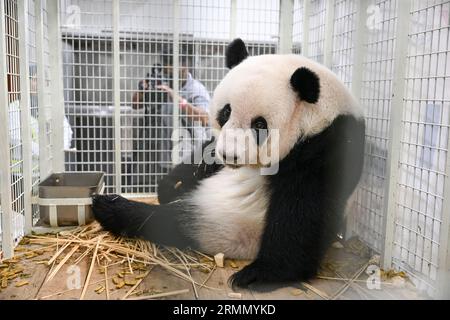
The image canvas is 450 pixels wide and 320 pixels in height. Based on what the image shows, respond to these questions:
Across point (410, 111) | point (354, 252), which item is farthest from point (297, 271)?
point (410, 111)

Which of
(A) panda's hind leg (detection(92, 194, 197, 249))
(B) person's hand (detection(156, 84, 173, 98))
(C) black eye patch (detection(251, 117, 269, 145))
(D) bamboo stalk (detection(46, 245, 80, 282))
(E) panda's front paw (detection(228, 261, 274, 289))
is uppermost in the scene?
(B) person's hand (detection(156, 84, 173, 98))

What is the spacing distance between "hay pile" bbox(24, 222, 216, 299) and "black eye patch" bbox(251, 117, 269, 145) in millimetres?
560

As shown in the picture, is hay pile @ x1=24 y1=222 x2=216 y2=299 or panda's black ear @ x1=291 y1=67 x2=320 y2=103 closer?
hay pile @ x1=24 y1=222 x2=216 y2=299

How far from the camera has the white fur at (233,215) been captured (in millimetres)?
1979

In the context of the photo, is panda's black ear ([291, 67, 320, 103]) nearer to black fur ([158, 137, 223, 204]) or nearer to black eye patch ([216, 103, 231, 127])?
black eye patch ([216, 103, 231, 127])

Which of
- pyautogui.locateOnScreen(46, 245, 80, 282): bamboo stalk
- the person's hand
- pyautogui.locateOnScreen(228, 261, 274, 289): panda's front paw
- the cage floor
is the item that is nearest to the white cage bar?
the person's hand

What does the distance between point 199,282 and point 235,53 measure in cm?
108

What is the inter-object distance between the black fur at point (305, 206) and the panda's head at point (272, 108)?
7cm

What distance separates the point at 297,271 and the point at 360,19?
107 centimetres

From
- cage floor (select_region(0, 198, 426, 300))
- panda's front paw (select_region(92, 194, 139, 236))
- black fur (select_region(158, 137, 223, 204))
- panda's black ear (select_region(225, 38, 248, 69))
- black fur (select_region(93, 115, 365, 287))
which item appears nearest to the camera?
cage floor (select_region(0, 198, 426, 300))

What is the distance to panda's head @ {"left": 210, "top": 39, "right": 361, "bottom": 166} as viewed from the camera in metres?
1.86

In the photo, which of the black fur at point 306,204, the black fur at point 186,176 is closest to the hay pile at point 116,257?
the black fur at point 306,204

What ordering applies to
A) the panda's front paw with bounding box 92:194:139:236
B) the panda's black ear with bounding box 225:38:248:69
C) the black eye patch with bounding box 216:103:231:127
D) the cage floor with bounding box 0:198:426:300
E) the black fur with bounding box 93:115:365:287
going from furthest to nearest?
the panda's front paw with bounding box 92:194:139:236 < the panda's black ear with bounding box 225:38:248:69 < the black eye patch with bounding box 216:103:231:127 < the black fur with bounding box 93:115:365:287 < the cage floor with bounding box 0:198:426:300

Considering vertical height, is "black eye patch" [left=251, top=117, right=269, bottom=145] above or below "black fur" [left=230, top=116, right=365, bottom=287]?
above
